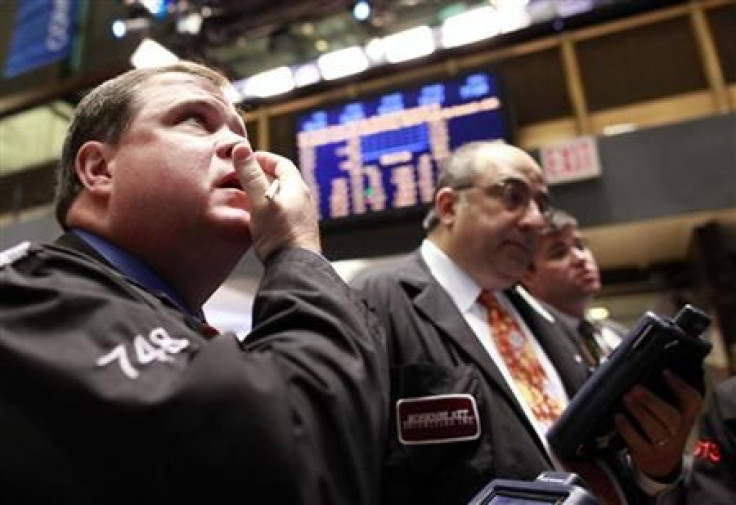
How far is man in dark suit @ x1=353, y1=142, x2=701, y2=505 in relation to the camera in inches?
48.3

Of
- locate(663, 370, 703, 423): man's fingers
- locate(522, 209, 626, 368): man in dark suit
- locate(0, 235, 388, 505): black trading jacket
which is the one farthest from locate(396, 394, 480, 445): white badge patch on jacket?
locate(522, 209, 626, 368): man in dark suit

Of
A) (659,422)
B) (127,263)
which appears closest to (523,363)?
(659,422)

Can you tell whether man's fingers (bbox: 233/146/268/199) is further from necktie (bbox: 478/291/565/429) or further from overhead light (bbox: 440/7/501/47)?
overhead light (bbox: 440/7/501/47)

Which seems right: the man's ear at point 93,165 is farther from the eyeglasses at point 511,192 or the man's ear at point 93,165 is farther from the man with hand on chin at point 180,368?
the eyeglasses at point 511,192

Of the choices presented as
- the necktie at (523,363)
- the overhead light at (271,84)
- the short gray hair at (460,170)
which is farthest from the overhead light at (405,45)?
the necktie at (523,363)

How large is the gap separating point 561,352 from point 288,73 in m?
A: 3.08

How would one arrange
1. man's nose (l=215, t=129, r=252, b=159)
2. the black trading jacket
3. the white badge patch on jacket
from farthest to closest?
1. the white badge patch on jacket
2. man's nose (l=215, t=129, r=252, b=159)
3. the black trading jacket

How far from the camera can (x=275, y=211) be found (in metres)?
0.75

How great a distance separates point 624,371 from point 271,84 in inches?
139

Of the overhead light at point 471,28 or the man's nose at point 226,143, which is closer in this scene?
the man's nose at point 226,143

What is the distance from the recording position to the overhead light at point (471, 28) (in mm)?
3762

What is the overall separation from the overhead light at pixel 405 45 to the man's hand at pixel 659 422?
307 cm

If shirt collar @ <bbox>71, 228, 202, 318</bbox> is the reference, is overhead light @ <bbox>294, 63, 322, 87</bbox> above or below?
above

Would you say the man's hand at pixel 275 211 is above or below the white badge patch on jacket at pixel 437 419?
above
